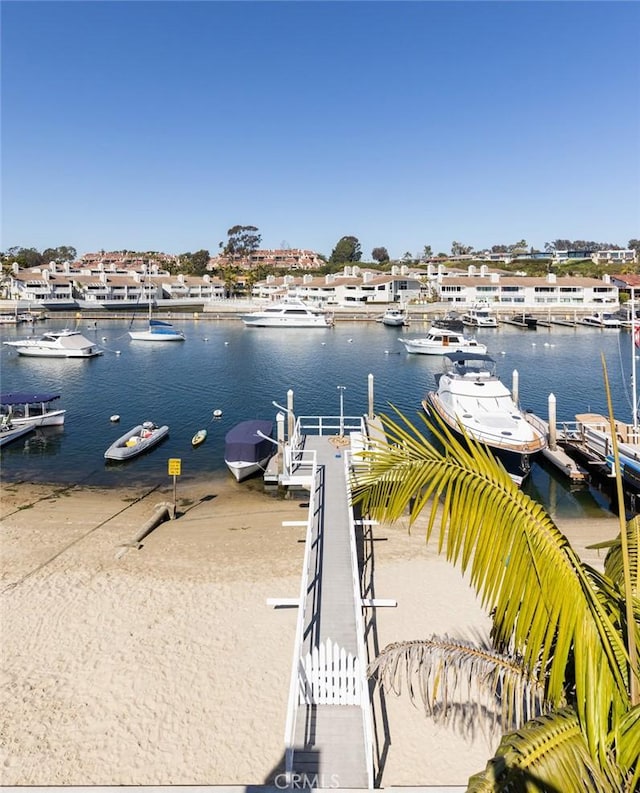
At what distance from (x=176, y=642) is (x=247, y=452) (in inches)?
495

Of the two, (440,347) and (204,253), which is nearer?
(440,347)

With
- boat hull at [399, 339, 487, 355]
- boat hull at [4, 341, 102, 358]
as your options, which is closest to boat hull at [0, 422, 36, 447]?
boat hull at [4, 341, 102, 358]

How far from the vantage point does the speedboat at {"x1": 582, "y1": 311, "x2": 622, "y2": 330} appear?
87688 mm

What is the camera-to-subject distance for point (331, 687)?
9.00 m

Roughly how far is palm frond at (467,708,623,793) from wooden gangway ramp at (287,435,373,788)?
5.51m

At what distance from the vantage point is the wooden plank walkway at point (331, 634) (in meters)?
7.89

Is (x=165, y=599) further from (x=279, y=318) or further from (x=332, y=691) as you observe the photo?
(x=279, y=318)

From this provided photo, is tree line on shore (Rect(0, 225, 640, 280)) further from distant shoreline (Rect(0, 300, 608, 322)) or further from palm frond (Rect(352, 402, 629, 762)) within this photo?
palm frond (Rect(352, 402, 629, 762))

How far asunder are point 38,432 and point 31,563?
17.6m

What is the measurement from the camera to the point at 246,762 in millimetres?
8531

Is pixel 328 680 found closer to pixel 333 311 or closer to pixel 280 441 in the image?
pixel 280 441

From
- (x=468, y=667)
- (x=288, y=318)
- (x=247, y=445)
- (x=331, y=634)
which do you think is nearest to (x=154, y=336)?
(x=288, y=318)

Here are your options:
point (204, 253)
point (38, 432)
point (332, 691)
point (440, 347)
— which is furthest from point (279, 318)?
point (204, 253)

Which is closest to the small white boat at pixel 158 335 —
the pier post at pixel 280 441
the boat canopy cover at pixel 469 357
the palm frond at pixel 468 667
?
the boat canopy cover at pixel 469 357
